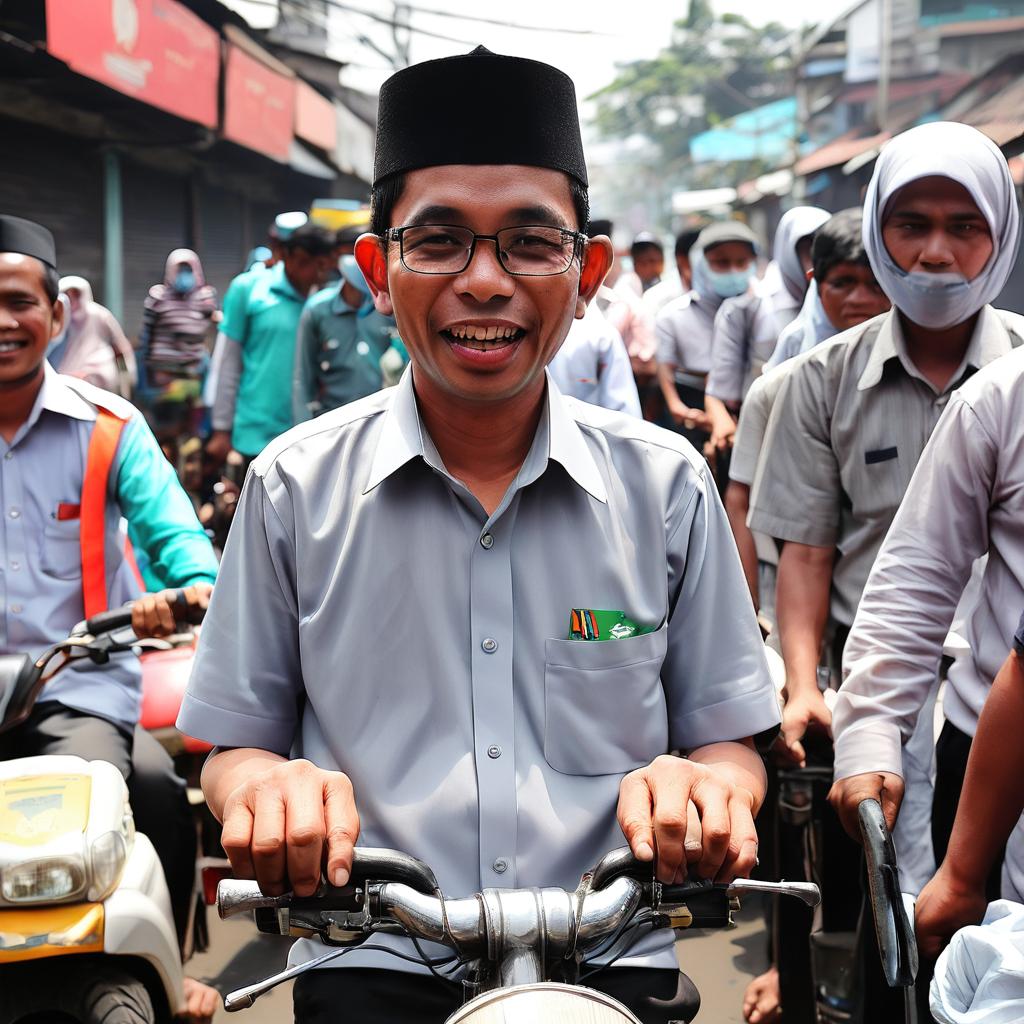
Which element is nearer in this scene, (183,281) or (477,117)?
(477,117)

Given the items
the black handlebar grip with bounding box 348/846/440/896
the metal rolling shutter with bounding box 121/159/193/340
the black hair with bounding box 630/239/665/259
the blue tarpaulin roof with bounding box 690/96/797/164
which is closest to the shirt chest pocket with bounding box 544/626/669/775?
the black handlebar grip with bounding box 348/846/440/896

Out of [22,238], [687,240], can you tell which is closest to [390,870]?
[22,238]

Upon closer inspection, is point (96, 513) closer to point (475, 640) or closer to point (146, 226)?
point (475, 640)

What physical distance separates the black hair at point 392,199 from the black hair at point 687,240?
8.45 m

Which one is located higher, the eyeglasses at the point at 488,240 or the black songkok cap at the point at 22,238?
the black songkok cap at the point at 22,238

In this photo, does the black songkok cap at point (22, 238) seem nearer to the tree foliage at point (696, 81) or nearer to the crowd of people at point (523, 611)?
the crowd of people at point (523, 611)

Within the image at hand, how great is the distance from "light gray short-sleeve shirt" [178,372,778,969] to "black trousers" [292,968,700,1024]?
34 millimetres

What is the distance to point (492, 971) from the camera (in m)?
1.60

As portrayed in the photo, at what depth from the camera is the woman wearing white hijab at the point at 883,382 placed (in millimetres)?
3176

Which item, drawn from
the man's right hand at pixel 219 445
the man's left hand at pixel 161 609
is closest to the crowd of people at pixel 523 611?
the man's left hand at pixel 161 609

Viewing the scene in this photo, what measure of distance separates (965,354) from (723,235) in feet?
16.3

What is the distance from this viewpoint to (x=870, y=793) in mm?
2305

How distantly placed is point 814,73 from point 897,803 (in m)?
33.0

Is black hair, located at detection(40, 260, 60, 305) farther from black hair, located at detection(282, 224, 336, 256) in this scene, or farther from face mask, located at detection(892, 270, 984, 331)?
black hair, located at detection(282, 224, 336, 256)
